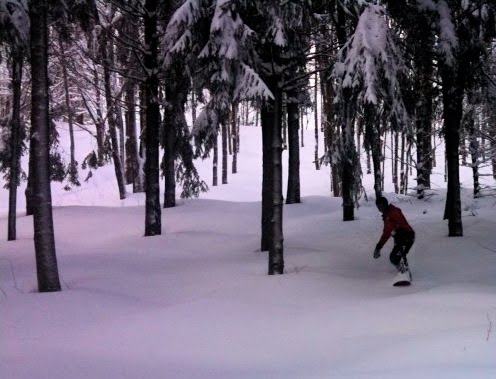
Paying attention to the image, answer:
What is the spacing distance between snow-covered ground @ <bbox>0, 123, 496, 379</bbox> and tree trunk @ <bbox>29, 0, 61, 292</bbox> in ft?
1.50

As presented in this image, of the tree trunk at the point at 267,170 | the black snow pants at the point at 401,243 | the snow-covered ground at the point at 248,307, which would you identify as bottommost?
the snow-covered ground at the point at 248,307

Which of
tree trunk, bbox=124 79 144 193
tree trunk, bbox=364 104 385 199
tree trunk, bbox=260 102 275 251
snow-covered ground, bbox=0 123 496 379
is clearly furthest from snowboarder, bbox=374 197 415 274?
tree trunk, bbox=124 79 144 193

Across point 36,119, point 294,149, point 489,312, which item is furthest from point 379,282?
point 294,149

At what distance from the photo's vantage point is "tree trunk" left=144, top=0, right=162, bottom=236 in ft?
44.2

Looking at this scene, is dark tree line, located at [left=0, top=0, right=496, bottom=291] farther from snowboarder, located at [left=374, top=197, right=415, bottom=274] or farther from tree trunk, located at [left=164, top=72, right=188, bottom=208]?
tree trunk, located at [left=164, top=72, right=188, bottom=208]

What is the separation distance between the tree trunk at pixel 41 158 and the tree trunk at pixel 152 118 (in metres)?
5.55

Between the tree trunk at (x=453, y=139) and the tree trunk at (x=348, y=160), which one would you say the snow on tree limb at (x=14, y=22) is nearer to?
the tree trunk at (x=348, y=160)

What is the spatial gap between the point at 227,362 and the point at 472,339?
228cm

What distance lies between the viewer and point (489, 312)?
6074 millimetres

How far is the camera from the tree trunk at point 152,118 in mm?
13484

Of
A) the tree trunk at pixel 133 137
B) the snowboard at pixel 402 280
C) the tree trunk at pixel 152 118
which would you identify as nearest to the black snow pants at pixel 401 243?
the snowboard at pixel 402 280

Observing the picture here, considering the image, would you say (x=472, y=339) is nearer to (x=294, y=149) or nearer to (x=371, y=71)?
(x=371, y=71)

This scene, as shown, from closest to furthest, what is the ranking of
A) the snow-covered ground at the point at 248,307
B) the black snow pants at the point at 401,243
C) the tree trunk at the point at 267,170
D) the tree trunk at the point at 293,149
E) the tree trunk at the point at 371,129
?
the snow-covered ground at the point at 248,307, the black snow pants at the point at 401,243, the tree trunk at the point at 371,129, the tree trunk at the point at 267,170, the tree trunk at the point at 293,149

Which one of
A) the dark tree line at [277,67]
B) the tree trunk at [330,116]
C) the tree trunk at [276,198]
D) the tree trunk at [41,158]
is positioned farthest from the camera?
the tree trunk at [330,116]
